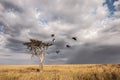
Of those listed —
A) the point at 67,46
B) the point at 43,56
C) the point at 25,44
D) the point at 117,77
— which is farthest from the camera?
the point at 25,44

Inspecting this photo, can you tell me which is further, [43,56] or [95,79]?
[43,56]

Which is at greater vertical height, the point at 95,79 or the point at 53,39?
the point at 53,39

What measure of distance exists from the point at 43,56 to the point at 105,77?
4038 centimetres

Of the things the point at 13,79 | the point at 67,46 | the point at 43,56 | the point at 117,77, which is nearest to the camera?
the point at 117,77

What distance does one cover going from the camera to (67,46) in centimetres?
5062

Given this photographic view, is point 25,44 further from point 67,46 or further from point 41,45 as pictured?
point 67,46

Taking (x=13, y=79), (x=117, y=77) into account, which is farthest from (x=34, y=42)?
(x=117, y=77)

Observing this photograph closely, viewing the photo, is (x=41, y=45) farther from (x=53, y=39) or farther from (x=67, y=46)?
(x=67, y=46)

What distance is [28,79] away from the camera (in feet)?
51.5

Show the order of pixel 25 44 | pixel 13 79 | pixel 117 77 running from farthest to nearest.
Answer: pixel 25 44
pixel 13 79
pixel 117 77

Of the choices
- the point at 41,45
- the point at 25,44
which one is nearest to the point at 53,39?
the point at 41,45

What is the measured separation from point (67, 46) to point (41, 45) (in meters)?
8.55

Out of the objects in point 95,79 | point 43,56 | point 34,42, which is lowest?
point 95,79

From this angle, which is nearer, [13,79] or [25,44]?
[13,79]
